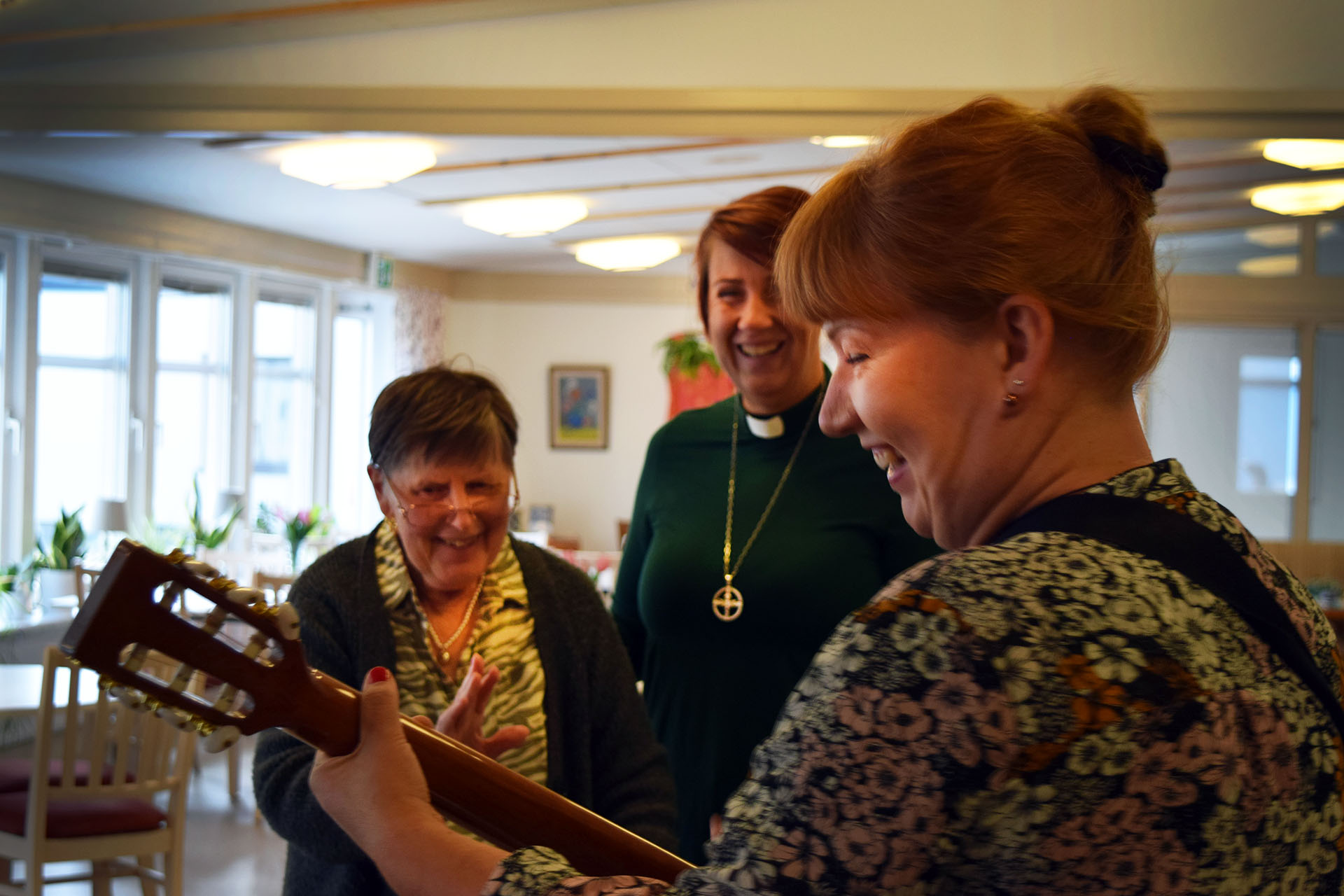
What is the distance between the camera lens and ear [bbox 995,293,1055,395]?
771 millimetres

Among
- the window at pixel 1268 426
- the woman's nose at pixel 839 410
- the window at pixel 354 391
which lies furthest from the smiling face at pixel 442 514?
the window at pixel 1268 426

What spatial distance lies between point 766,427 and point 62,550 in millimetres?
5544

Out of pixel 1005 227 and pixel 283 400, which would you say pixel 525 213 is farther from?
pixel 1005 227

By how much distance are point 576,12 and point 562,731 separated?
3.61 m

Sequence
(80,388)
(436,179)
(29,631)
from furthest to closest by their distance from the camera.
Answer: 1. (80,388)
2. (436,179)
3. (29,631)

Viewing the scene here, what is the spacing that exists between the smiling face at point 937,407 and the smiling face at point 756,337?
3.24 feet

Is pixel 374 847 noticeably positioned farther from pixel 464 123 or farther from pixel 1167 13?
pixel 1167 13

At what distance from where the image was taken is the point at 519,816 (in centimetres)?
104

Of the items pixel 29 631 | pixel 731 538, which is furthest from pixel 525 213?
pixel 731 538

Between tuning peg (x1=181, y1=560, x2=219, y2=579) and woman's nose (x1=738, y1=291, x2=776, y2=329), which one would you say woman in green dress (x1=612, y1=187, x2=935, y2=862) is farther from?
tuning peg (x1=181, y1=560, x2=219, y2=579)

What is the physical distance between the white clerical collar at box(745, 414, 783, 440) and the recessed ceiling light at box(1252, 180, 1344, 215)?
19.5 ft

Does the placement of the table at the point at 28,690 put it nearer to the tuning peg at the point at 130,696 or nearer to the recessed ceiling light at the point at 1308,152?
the tuning peg at the point at 130,696

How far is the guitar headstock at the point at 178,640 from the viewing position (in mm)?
778

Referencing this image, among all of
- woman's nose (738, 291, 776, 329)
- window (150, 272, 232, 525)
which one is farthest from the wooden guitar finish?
window (150, 272, 232, 525)
